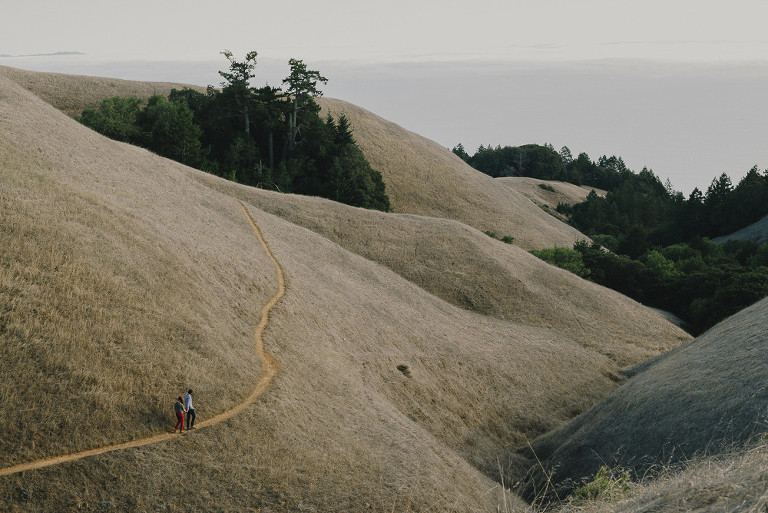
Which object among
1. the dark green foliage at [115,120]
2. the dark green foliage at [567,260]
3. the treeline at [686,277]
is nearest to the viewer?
the treeline at [686,277]

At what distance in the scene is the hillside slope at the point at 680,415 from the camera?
24000 millimetres

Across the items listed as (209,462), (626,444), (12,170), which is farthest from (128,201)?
(626,444)

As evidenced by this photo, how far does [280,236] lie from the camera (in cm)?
4888

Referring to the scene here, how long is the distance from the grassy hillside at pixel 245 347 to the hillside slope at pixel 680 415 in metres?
4.42

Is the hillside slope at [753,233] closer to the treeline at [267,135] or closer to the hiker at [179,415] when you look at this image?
the treeline at [267,135]

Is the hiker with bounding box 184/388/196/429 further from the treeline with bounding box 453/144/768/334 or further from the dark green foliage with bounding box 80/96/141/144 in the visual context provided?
the dark green foliage with bounding box 80/96/141/144

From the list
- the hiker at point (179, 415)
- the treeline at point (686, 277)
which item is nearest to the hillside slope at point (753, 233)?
the treeline at point (686, 277)

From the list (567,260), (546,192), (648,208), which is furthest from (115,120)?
(648,208)

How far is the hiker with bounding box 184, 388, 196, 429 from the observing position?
22.4 meters

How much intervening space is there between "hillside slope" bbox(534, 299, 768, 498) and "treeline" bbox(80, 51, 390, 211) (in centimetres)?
5567

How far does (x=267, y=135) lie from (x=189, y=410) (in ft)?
251

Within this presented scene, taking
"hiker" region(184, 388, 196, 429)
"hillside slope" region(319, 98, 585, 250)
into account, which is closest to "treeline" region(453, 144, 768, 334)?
"hillside slope" region(319, 98, 585, 250)

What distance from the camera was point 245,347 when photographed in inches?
1139

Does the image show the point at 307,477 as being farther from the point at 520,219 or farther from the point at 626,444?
the point at 520,219
